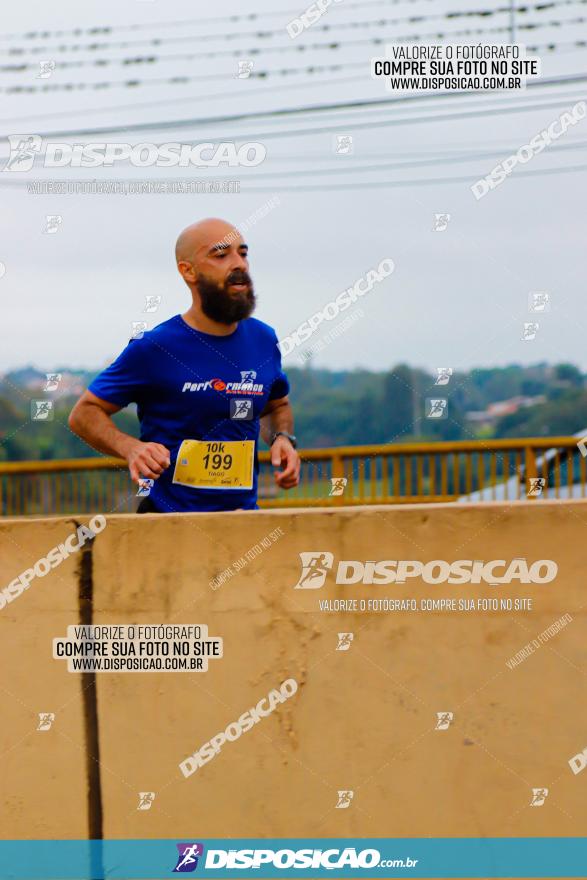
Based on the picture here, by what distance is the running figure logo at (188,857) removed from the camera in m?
4.07

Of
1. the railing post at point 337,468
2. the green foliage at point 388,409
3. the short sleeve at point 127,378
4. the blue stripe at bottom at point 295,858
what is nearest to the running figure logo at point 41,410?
the green foliage at point 388,409

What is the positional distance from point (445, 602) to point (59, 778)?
1.39 meters

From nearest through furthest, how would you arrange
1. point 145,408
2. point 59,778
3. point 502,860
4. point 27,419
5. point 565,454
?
point 502,860 → point 59,778 → point 145,408 → point 27,419 → point 565,454

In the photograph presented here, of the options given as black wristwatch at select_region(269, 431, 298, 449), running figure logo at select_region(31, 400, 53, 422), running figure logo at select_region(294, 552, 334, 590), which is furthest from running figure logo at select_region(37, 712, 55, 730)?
running figure logo at select_region(31, 400, 53, 422)

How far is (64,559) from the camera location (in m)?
4.26

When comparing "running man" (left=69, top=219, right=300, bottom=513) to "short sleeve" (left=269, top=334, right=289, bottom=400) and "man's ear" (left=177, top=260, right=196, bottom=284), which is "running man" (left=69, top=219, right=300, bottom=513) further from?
"short sleeve" (left=269, top=334, right=289, bottom=400)

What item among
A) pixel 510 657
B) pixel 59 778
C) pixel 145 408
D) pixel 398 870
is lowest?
pixel 398 870

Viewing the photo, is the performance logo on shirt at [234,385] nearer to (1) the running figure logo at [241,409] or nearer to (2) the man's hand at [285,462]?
(1) the running figure logo at [241,409]

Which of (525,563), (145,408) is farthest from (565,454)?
(525,563)

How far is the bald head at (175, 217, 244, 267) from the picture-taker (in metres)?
5.47

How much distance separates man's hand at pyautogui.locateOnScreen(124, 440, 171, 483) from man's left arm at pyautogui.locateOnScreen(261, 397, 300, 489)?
2.02 ft

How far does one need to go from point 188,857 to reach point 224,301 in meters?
2.38

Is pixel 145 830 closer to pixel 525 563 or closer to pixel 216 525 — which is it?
pixel 216 525

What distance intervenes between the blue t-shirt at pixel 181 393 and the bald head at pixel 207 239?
0.29 meters
